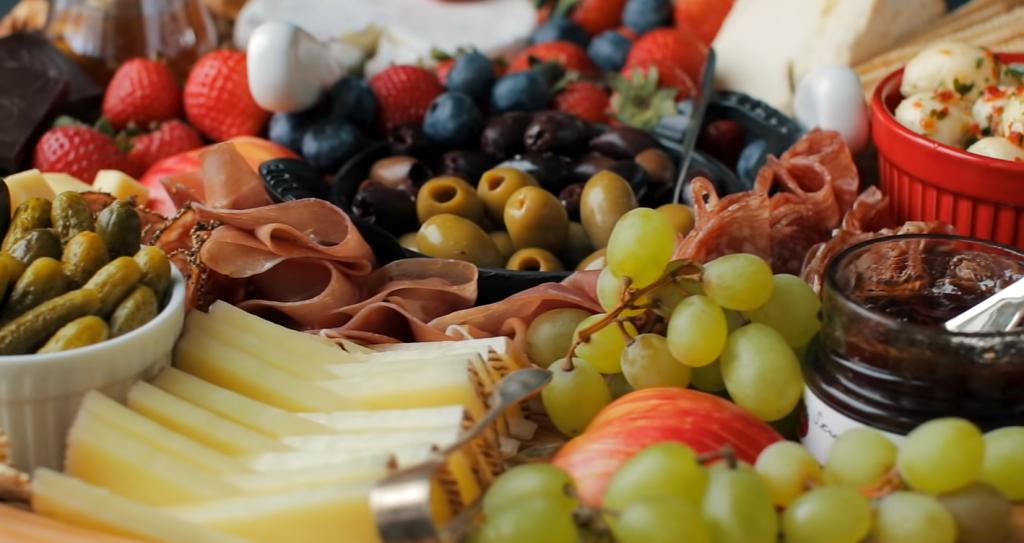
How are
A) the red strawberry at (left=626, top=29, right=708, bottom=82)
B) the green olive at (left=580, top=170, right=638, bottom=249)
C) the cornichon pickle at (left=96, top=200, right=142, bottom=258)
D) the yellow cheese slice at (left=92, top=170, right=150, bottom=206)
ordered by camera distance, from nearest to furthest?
the cornichon pickle at (left=96, top=200, right=142, bottom=258) → the green olive at (left=580, top=170, right=638, bottom=249) → the yellow cheese slice at (left=92, top=170, right=150, bottom=206) → the red strawberry at (left=626, top=29, right=708, bottom=82)

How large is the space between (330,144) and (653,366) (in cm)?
56

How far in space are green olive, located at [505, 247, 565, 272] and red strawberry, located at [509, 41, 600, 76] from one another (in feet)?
1.78

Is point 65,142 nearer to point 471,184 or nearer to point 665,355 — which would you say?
point 471,184

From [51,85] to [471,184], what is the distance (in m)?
0.59

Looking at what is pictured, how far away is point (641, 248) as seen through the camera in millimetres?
624

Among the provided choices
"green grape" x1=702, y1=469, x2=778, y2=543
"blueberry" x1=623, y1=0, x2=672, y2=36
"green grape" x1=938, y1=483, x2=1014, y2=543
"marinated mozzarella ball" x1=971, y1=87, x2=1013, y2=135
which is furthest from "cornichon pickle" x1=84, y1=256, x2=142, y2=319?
"blueberry" x1=623, y1=0, x2=672, y2=36

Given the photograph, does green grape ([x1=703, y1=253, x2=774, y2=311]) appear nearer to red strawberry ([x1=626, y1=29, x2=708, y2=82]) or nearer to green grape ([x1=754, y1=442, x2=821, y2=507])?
green grape ([x1=754, y1=442, x2=821, y2=507])

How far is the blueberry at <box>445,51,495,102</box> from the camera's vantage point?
1.19 meters

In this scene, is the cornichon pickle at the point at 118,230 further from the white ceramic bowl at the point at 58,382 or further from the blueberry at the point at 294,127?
the blueberry at the point at 294,127

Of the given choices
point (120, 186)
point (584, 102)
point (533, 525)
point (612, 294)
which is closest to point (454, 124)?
point (584, 102)

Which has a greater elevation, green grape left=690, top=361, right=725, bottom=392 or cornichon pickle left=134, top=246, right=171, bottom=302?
cornichon pickle left=134, top=246, right=171, bottom=302

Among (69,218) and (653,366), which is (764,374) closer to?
(653,366)

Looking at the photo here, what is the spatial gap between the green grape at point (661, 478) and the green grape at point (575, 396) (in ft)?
0.49

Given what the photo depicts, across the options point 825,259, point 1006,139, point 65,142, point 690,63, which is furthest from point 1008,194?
point 65,142
